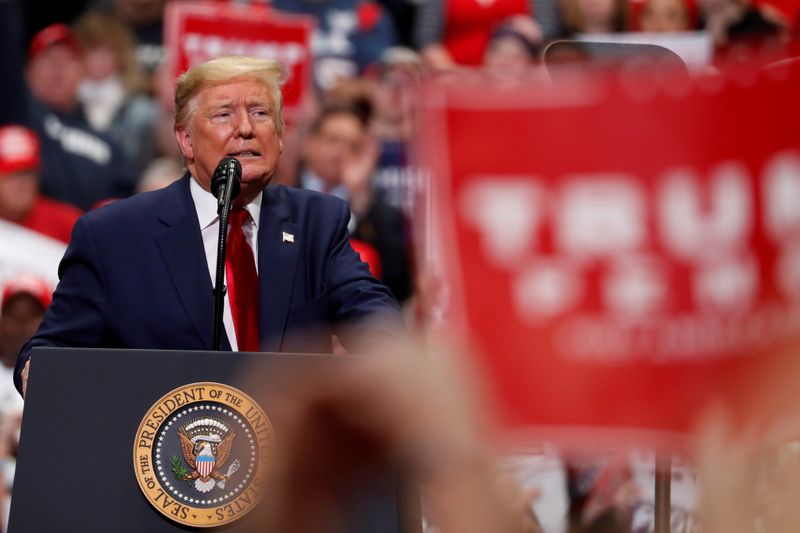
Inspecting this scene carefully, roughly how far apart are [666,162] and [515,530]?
1.35 feet

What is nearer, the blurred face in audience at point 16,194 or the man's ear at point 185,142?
the man's ear at point 185,142

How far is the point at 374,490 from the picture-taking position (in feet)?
6.77

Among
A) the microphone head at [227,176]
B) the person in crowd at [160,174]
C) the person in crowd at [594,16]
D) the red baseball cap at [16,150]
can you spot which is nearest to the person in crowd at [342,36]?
the person in crowd at [594,16]

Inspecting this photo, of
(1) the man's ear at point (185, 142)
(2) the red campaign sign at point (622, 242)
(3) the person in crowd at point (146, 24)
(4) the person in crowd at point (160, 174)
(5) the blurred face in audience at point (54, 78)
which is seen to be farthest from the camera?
(3) the person in crowd at point (146, 24)

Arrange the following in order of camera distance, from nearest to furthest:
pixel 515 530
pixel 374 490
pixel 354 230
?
pixel 515 530, pixel 374 490, pixel 354 230

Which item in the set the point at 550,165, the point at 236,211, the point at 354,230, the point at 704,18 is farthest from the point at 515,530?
the point at 704,18

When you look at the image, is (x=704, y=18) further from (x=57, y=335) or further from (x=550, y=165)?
(x=550, y=165)

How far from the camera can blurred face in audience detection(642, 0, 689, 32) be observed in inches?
237

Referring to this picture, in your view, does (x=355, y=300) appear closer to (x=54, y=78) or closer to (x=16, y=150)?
(x=16, y=150)

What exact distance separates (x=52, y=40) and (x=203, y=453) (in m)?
4.58

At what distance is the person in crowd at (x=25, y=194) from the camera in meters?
5.57

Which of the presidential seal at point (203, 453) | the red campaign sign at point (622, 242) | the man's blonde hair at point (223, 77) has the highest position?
the man's blonde hair at point (223, 77)

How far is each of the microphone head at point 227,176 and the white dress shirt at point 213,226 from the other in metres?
0.19

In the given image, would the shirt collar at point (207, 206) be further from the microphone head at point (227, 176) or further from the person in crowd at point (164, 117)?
the person in crowd at point (164, 117)
